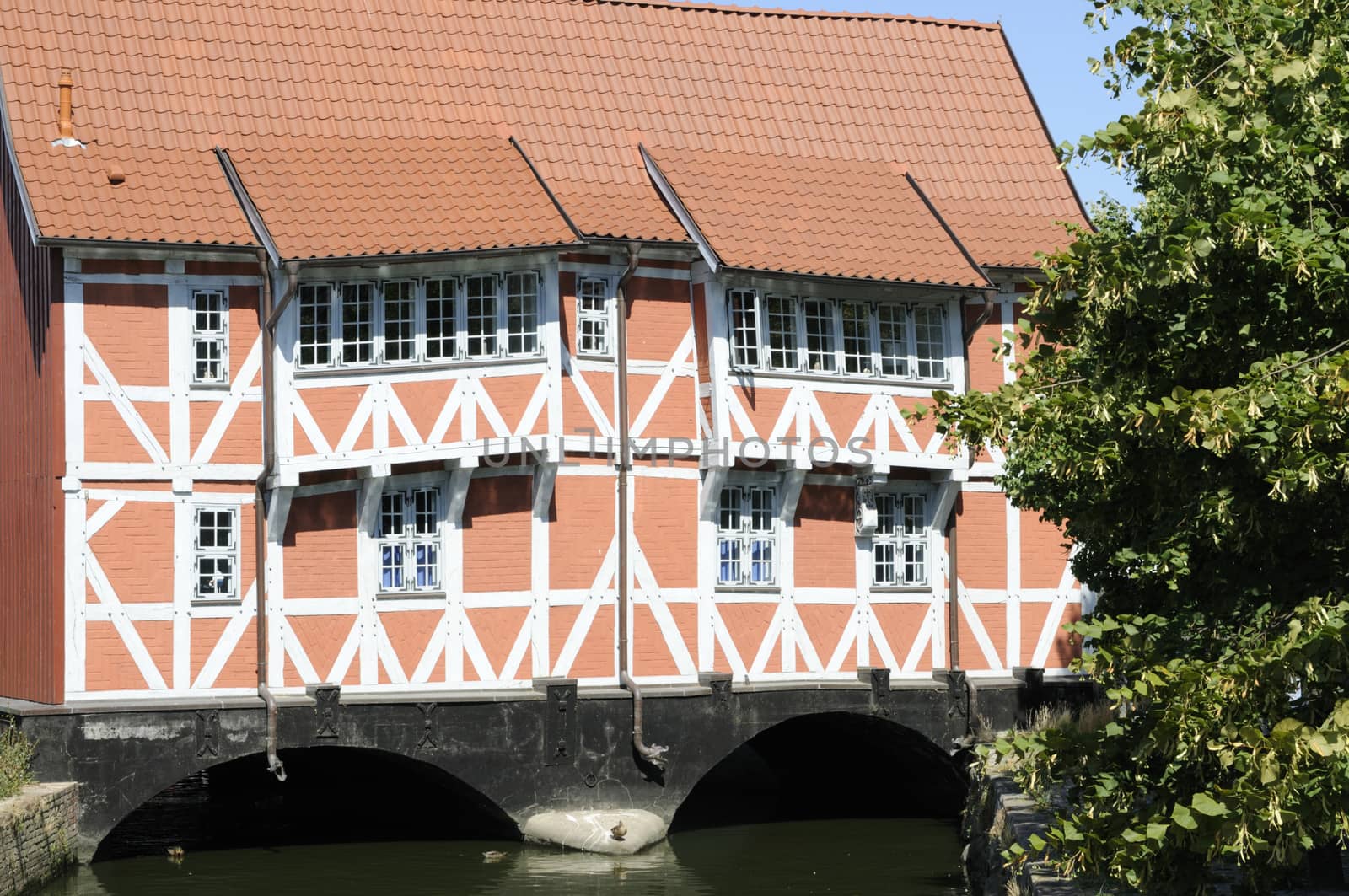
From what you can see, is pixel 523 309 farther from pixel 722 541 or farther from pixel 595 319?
pixel 722 541

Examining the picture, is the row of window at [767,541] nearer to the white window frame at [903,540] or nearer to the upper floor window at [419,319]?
the white window frame at [903,540]

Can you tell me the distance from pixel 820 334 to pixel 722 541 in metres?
2.83

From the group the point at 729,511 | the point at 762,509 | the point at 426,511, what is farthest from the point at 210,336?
the point at 762,509

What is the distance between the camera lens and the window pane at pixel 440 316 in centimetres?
2400

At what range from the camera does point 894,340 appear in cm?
2638

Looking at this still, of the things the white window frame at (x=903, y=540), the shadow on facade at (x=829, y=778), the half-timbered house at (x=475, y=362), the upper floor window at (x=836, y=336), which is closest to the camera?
the half-timbered house at (x=475, y=362)

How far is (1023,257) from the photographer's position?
2730 centimetres

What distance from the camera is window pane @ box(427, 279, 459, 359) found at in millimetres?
24000

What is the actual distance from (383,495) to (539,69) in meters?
6.28

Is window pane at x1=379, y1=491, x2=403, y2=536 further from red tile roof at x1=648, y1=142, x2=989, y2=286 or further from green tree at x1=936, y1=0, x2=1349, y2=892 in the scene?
green tree at x1=936, y1=0, x2=1349, y2=892

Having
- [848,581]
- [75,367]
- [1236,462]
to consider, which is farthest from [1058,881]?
[75,367]

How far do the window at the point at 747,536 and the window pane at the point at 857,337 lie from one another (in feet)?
6.16

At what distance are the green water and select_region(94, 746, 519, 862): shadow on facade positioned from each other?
61 centimetres

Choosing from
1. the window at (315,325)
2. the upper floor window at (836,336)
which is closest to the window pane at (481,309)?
the window at (315,325)
